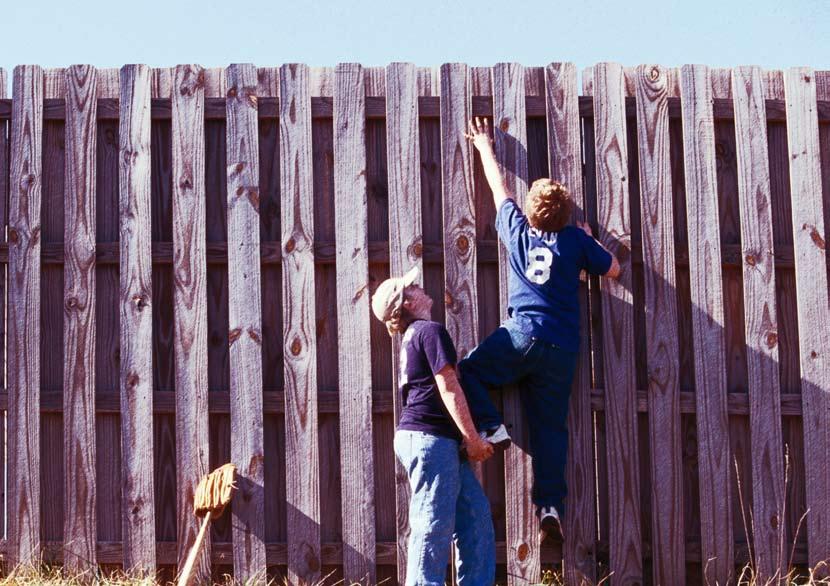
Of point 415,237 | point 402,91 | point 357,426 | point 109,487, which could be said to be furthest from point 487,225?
point 109,487

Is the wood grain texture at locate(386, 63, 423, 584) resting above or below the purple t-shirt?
above

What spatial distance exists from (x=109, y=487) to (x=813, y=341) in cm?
375

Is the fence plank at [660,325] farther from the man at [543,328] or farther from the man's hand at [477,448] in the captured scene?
the man's hand at [477,448]

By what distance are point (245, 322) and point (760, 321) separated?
2666 millimetres

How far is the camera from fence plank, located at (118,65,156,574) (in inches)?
177

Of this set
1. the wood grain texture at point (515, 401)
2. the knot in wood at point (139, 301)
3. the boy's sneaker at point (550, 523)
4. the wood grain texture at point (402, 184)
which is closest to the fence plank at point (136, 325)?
the knot in wood at point (139, 301)

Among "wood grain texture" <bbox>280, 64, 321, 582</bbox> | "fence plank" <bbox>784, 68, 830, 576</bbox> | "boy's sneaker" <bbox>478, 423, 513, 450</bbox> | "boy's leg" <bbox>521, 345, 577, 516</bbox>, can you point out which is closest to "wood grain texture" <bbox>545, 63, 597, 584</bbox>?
"boy's leg" <bbox>521, 345, 577, 516</bbox>

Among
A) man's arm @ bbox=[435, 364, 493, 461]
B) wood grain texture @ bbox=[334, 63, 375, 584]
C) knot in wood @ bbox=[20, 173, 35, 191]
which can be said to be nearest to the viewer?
man's arm @ bbox=[435, 364, 493, 461]

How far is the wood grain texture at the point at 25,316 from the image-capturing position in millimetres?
4551

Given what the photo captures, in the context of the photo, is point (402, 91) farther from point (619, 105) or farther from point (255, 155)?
point (619, 105)

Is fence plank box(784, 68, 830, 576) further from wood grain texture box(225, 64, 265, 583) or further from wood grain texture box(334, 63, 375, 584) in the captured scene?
wood grain texture box(225, 64, 265, 583)

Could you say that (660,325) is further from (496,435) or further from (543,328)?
(496,435)

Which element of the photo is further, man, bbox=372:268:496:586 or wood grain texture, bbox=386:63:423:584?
wood grain texture, bbox=386:63:423:584

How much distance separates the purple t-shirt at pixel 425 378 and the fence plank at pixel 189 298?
3.75ft
